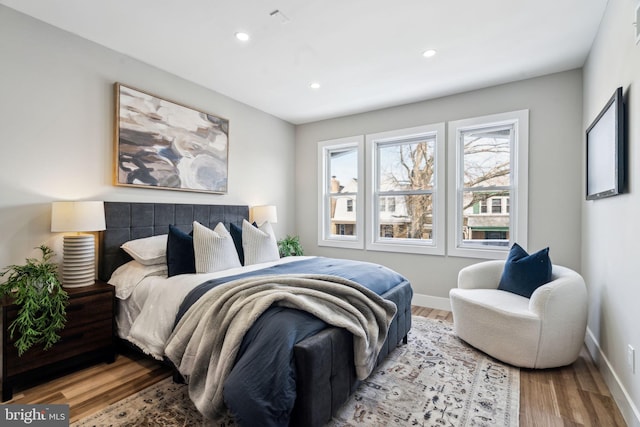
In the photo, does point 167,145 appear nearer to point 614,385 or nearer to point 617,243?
point 617,243

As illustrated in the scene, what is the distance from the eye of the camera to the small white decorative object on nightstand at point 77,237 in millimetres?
2311

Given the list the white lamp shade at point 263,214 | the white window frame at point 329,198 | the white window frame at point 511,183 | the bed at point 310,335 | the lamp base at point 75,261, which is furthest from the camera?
the white window frame at point 329,198

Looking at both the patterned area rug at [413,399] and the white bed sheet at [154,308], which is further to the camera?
the white bed sheet at [154,308]

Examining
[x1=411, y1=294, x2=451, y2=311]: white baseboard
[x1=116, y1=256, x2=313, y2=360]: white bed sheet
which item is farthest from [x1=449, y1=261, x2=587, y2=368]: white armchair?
[x1=116, y1=256, x2=313, y2=360]: white bed sheet

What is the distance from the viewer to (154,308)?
229 cm

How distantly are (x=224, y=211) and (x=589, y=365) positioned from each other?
3741 millimetres

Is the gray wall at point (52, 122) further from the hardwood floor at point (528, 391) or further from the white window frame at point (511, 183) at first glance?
the white window frame at point (511, 183)

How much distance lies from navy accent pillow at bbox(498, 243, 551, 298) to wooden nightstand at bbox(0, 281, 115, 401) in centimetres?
337

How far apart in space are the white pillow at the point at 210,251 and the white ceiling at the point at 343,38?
5.33 feet

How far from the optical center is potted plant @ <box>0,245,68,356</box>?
197 centimetres

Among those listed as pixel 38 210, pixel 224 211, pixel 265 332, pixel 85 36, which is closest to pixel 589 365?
pixel 265 332

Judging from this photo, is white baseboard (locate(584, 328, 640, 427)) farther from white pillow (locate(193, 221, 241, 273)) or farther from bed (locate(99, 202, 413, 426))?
white pillow (locate(193, 221, 241, 273))

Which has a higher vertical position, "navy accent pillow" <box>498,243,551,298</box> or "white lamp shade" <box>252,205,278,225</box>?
"white lamp shade" <box>252,205,278,225</box>

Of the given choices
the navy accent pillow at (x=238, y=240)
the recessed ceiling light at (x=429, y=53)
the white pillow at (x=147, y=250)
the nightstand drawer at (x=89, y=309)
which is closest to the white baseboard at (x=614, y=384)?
the recessed ceiling light at (x=429, y=53)
